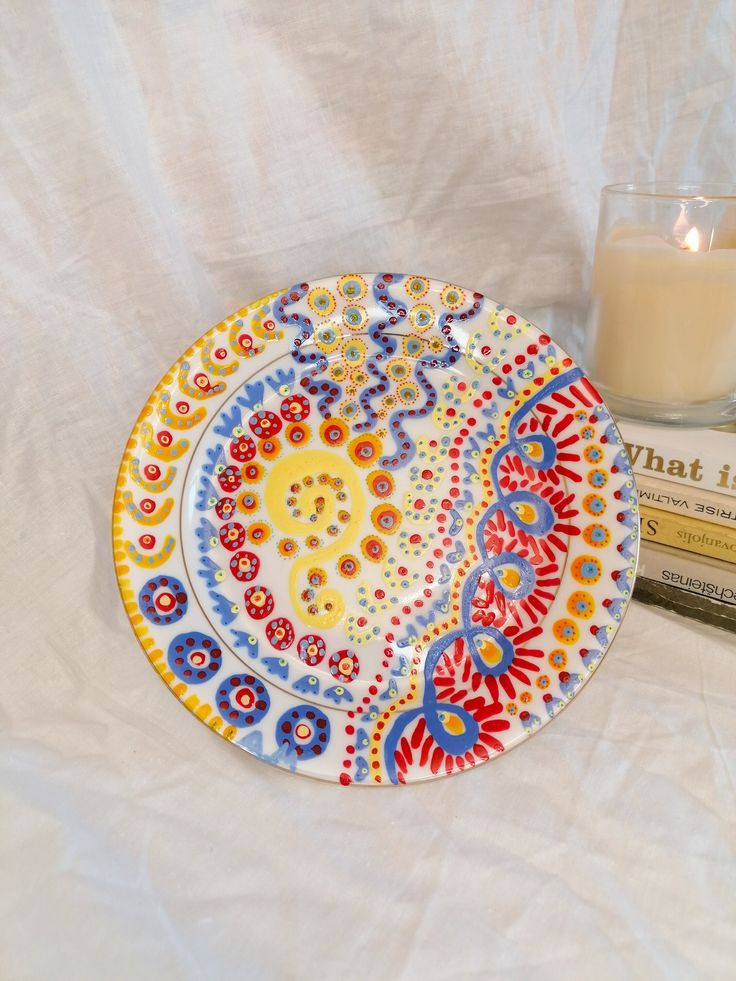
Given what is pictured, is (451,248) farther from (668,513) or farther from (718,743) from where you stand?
(718,743)

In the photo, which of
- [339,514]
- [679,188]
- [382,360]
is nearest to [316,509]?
[339,514]

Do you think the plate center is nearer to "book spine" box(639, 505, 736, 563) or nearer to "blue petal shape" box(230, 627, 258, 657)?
"blue petal shape" box(230, 627, 258, 657)

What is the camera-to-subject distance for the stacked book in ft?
1.83

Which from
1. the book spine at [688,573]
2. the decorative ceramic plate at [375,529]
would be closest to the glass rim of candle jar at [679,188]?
the decorative ceramic plate at [375,529]

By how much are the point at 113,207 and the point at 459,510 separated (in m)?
0.34

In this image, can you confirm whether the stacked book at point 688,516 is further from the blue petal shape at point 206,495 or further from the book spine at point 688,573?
the blue petal shape at point 206,495

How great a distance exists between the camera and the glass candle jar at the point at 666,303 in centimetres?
52

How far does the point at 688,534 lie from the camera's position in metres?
0.58

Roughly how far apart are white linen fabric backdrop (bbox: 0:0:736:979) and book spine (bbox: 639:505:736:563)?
0.22ft

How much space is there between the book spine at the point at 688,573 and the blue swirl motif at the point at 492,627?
13 centimetres

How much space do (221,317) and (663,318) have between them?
35 centimetres

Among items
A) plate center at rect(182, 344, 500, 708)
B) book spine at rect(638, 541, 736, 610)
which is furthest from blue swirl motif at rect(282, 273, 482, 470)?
book spine at rect(638, 541, 736, 610)

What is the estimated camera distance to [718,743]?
51 cm

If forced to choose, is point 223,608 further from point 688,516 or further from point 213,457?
point 688,516
